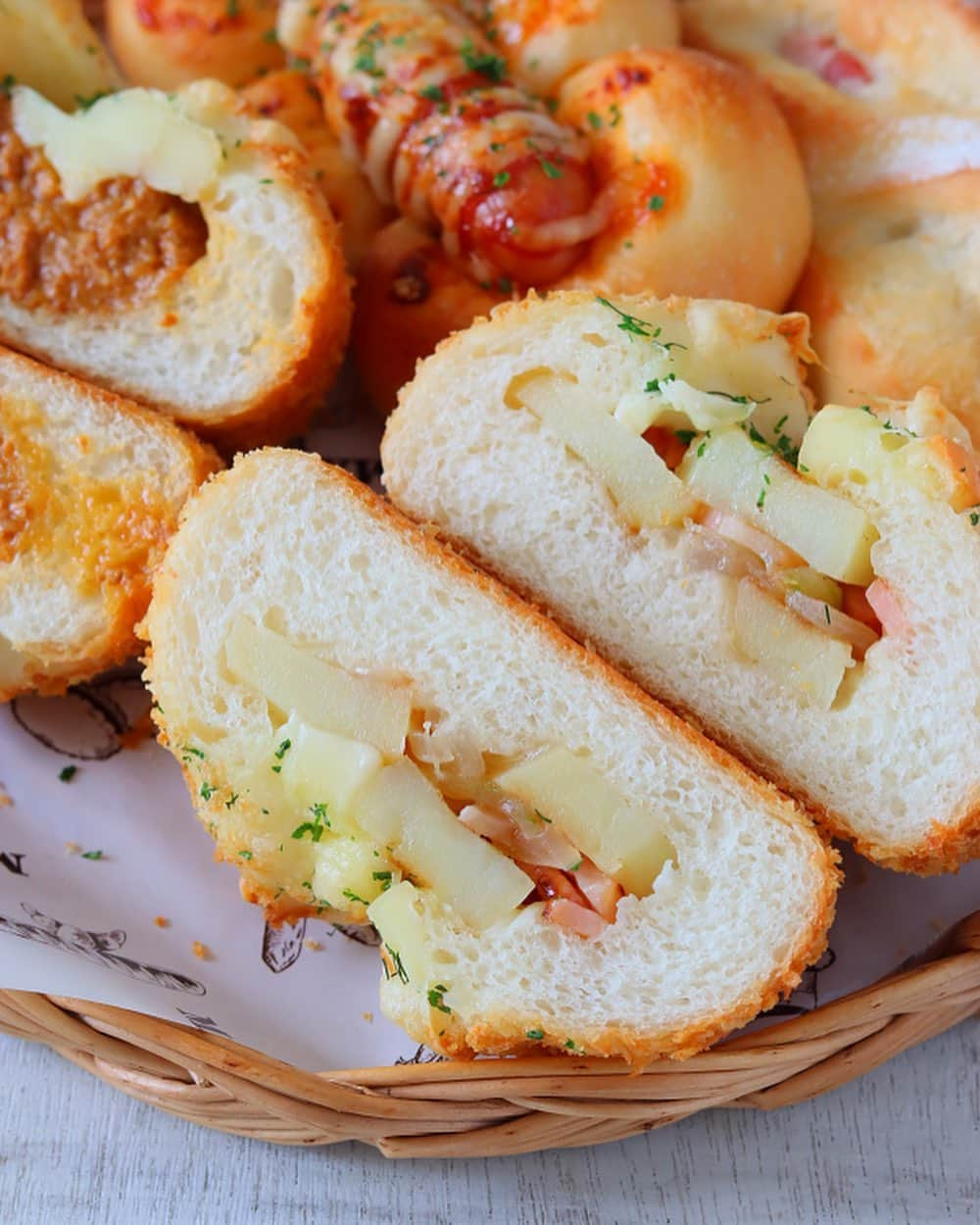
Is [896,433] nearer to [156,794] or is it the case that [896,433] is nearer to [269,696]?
[269,696]

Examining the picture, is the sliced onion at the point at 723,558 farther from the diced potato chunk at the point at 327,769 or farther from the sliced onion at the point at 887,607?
the diced potato chunk at the point at 327,769

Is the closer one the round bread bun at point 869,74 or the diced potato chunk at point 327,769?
the diced potato chunk at point 327,769

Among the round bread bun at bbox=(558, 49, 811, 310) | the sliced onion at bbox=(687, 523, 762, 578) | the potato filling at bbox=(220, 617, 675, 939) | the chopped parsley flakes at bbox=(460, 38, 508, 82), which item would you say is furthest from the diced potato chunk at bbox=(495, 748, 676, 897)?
the chopped parsley flakes at bbox=(460, 38, 508, 82)

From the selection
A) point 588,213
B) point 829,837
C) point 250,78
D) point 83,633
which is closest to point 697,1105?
point 829,837

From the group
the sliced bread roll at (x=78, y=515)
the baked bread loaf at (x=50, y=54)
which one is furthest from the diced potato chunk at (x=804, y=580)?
the baked bread loaf at (x=50, y=54)

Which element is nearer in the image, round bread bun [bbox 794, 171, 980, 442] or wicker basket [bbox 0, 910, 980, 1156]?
wicker basket [bbox 0, 910, 980, 1156]

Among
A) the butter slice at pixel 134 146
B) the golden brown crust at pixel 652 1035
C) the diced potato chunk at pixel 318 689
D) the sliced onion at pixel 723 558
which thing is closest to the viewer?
the golden brown crust at pixel 652 1035

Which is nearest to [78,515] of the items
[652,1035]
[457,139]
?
[457,139]

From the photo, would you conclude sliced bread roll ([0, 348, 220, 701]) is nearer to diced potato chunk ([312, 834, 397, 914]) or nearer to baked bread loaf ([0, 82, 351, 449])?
baked bread loaf ([0, 82, 351, 449])

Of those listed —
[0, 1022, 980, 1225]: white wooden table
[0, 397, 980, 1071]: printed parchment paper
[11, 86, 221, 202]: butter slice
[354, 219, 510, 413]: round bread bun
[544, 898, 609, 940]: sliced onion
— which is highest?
[11, 86, 221, 202]: butter slice
